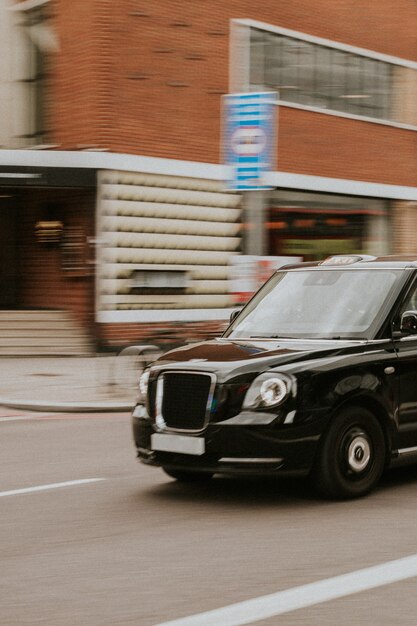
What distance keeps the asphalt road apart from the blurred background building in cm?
1053

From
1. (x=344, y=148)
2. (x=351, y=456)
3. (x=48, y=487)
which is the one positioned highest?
(x=344, y=148)

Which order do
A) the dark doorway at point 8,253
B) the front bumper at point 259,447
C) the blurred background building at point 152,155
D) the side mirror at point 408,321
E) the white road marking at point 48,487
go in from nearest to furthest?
the front bumper at point 259,447, the side mirror at point 408,321, the white road marking at point 48,487, the blurred background building at point 152,155, the dark doorway at point 8,253

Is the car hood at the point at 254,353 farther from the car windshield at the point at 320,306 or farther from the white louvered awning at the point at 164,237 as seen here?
the white louvered awning at the point at 164,237

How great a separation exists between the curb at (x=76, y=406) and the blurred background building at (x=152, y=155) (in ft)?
15.6

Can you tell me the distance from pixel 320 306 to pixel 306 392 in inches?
47.4

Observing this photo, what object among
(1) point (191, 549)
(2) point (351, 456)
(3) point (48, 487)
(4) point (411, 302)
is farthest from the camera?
(3) point (48, 487)

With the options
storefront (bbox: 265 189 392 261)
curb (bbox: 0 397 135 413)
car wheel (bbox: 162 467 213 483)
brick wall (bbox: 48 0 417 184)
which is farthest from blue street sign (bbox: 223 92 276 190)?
storefront (bbox: 265 189 392 261)

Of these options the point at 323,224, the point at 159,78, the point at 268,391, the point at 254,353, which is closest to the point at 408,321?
the point at 254,353

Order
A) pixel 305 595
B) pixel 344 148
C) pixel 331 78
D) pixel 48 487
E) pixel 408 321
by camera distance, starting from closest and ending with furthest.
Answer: pixel 305 595, pixel 408 321, pixel 48 487, pixel 331 78, pixel 344 148

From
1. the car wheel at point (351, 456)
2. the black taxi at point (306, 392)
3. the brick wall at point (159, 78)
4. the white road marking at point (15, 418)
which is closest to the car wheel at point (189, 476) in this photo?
the black taxi at point (306, 392)

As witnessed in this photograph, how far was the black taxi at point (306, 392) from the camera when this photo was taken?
22.6 feet

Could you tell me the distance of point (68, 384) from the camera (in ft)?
52.7

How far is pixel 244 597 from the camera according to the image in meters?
4.93

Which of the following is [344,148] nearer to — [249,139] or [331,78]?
[331,78]
